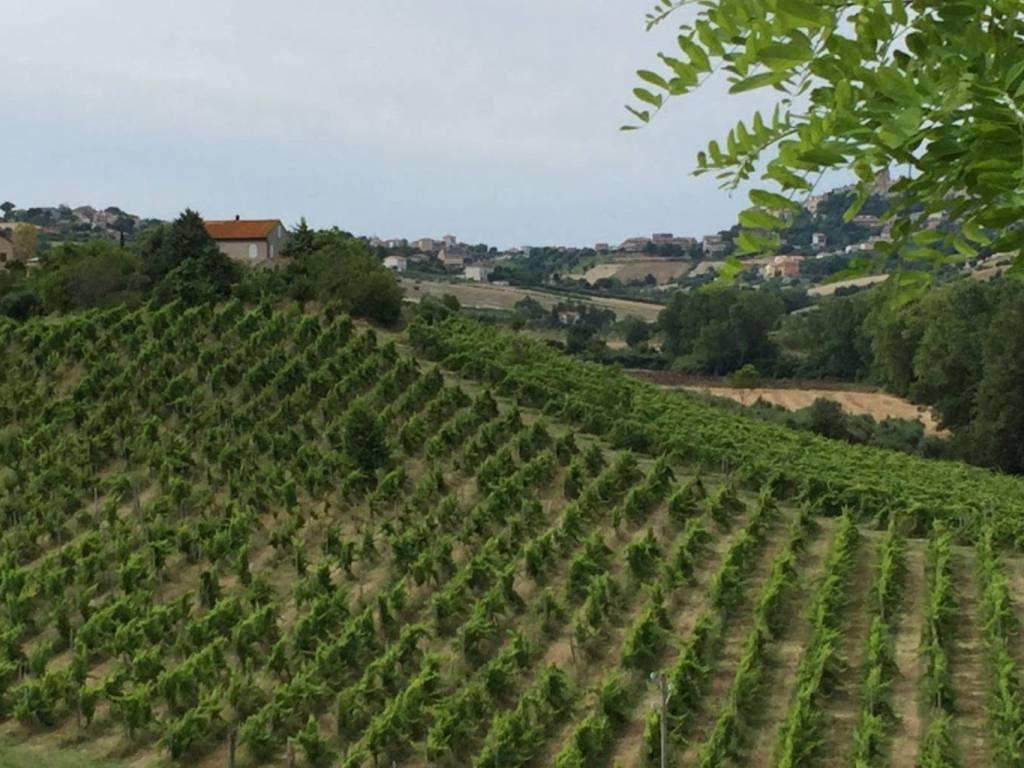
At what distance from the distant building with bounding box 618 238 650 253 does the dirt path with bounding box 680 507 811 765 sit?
449 ft

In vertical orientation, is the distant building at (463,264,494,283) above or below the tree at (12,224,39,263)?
below

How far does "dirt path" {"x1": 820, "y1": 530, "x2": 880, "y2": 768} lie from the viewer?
12.8m

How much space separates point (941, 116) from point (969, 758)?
11.9 meters

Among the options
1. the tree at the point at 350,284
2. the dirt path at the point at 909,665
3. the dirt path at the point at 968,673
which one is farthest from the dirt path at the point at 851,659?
the tree at the point at 350,284

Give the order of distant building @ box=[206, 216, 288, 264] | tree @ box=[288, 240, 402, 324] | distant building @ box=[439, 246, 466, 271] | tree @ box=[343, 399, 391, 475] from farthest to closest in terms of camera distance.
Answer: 1. distant building @ box=[439, 246, 466, 271]
2. distant building @ box=[206, 216, 288, 264]
3. tree @ box=[288, 240, 402, 324]
4. tree @ box=[343, 399, 391, 475]

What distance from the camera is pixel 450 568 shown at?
17.3 m

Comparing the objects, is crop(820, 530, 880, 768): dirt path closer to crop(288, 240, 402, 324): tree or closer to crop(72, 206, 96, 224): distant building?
crop(288, 240, 402, 324): tree

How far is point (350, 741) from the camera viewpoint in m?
13.6

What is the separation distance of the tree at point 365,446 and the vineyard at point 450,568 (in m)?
0.05

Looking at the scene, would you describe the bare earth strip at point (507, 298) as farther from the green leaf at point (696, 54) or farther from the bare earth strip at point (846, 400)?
the green leaf at point (696, 54)

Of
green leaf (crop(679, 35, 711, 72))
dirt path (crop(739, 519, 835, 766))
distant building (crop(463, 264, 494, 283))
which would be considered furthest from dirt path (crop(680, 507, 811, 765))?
distant building (crop(463, 264, 494, 283))

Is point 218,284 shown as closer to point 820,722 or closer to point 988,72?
point 820,722

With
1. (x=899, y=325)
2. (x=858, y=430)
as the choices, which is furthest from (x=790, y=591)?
(x=899, y=325)

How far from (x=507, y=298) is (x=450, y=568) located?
62.2m
